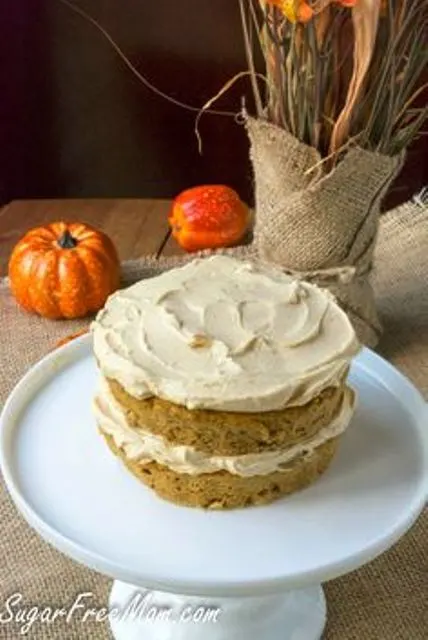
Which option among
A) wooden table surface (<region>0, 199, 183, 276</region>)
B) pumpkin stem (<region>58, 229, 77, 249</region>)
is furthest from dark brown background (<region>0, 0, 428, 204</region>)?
pumpkin stem (<region>58, 229, 77, 249</region>)

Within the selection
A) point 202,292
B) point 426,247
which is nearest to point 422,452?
point 202,292

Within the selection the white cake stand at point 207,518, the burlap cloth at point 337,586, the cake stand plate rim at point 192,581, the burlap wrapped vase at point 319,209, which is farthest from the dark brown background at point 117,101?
the cake stand plate rim at point 192,581

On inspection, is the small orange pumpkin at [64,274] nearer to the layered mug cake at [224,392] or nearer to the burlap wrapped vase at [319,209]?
the burlap wrapped vase at [319,209]

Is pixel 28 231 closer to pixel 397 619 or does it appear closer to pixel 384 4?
pixel 384 4

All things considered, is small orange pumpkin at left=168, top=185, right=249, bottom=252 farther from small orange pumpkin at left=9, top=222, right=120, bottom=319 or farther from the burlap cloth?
the burlap cloth

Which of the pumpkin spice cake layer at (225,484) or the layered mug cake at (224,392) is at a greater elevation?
the layered mug cake at (224,392)
